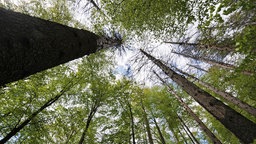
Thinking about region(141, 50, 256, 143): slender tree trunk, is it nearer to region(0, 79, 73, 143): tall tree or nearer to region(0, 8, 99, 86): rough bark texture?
region(0, 8, 99, 86): rough bark texture

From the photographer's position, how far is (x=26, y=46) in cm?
161

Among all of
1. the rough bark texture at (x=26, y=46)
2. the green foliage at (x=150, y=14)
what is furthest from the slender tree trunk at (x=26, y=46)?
the green foliage at (x=150, y=14)

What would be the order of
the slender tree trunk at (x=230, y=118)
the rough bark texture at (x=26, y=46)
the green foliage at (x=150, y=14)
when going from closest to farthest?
1. the rough bark texture at (x=26, y=46)
2. the slender tree trunk at (x=230, y=118)
3. the green foliage at (x=150, y=14)

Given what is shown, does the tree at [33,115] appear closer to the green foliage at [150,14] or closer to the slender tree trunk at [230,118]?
the green foliage at [150,14]

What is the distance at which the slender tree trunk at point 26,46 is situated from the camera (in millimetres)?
1400

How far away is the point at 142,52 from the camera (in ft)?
36.0

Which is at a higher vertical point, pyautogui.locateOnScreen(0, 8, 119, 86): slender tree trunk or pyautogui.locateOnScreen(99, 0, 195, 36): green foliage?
pyautogui.locateOnScreen(99, 0, 195, 36): green foliage

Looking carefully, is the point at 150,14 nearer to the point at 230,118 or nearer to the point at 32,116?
the point at 230,118

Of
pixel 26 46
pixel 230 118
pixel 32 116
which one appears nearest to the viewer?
pixel 26 46

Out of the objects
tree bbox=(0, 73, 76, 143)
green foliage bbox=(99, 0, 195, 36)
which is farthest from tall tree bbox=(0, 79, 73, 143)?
green foliage bbox=(99, 0, 195, 36)

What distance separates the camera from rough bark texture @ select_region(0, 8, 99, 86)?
1400mm

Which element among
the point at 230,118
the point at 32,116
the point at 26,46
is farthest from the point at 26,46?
the point at 32,116

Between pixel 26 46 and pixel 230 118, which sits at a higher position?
pixel 230 118

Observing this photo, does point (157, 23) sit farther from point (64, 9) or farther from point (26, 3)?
point (26, 3)
